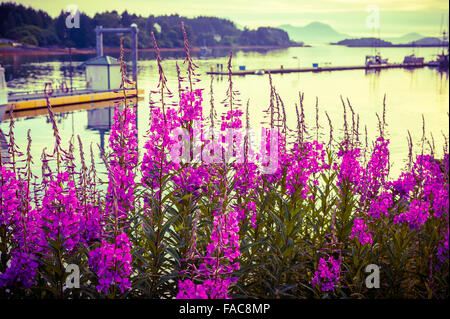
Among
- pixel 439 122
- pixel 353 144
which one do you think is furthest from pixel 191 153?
pixel 439 122

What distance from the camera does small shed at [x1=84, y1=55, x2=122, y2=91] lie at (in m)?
45.3

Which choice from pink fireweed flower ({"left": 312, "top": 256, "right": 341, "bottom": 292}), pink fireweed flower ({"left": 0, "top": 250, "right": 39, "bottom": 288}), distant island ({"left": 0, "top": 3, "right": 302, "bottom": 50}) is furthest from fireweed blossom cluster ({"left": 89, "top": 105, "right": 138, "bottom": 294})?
distant island ({"left": 0, "top": 3, "right": 302, "bottom": 50})

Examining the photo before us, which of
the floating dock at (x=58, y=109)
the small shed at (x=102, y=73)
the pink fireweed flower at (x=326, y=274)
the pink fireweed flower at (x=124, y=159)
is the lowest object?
the floating dock at (x=58, y=109)

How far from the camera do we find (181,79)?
208 inches

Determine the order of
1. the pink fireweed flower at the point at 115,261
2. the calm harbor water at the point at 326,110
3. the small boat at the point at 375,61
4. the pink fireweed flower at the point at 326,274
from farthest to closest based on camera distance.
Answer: the small boat at the point at 375,61
the calm harbor water at the point at 326,110
the pink fireweed flower at the point at 326,274
the pink fireweed flower at the point at 115,261

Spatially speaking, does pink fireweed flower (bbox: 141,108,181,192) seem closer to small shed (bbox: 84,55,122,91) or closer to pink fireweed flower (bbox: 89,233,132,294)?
pink fireweed flower (bbox: 89,233,132,294)

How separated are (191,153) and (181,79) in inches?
34.9

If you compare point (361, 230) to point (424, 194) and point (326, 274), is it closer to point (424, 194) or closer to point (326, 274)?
point (326, 274)

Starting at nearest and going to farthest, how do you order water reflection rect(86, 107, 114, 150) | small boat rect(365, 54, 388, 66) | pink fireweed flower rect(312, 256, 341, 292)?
pink fireweed flower rect(312, 256, 341, 292), water reflection rect(86, 107, 114, 150), small boat rect(365, 54, 388, 66)

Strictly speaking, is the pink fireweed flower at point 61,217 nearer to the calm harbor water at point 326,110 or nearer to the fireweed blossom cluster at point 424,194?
the fireweed blossom cluster at point 424,194

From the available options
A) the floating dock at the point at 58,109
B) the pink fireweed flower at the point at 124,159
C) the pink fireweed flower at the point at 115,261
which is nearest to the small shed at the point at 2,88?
the floating dock at the point at 58,109

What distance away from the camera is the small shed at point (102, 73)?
4531 cm

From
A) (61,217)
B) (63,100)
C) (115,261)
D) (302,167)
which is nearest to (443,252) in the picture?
(302,167)
